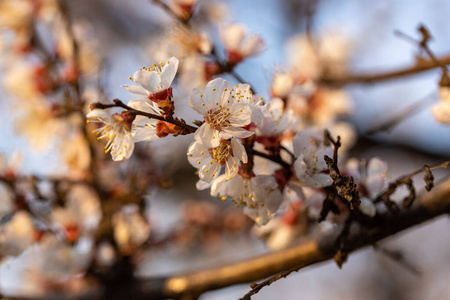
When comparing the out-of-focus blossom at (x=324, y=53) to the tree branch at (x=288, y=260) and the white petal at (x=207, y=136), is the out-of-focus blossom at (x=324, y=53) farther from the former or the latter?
the white petal at (x=207, y=136)

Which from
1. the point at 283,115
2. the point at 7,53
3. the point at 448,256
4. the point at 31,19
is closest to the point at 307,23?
the point at 283,115

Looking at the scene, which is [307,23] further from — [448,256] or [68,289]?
[448,256]

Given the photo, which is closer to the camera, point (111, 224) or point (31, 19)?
point (111, 224)

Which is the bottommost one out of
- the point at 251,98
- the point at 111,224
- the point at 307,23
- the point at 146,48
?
the point at 251,98

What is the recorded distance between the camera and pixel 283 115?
1.23 meters

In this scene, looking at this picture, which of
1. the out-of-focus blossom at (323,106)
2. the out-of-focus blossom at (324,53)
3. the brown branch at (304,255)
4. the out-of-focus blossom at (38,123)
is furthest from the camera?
the out-of-focus blossom at (324,53)

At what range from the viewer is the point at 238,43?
1.75 m

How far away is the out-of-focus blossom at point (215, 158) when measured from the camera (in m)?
1.01

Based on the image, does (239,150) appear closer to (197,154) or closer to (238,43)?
(197,154)

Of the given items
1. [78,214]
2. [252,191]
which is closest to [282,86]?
[252,191]

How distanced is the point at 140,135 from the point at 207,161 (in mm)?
180

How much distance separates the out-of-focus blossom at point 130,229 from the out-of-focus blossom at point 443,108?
1.36 meters

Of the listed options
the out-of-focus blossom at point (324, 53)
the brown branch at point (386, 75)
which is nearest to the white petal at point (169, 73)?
the brown branch at point (386, 75)

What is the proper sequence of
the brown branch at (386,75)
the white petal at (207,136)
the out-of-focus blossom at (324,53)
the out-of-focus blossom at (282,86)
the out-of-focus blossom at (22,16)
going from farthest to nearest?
the out-of-focus blossom at (324,53) → the out-of-focus blossom at (22,16) → the brown branch at (386,75) → the out-of-focus blossom at (282,86) → the white petal at (207,136)
